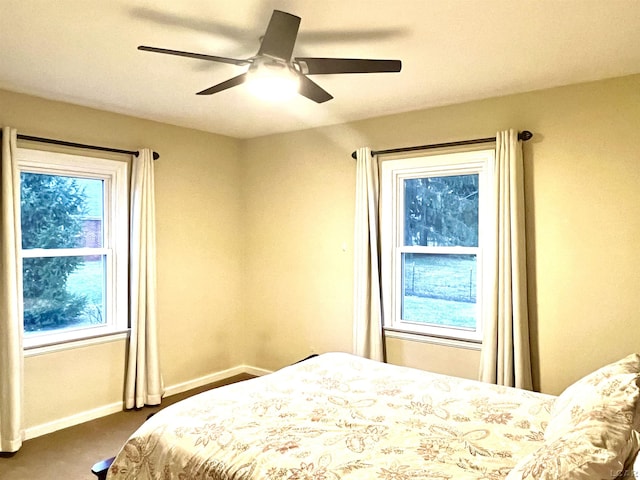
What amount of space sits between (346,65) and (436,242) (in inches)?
83.0

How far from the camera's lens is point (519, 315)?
3314 mm

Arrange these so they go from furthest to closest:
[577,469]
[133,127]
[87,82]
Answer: [133,127] → [87,82] → [577,469]

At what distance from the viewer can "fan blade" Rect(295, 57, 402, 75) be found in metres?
2.20

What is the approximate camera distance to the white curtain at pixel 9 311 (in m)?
3.29

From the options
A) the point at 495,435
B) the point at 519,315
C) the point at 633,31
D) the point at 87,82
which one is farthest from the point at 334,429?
the point at 87,82

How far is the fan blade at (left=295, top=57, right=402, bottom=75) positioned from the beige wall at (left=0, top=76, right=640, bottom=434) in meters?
1.63

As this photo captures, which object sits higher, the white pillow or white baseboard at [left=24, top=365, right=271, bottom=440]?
the white pillow

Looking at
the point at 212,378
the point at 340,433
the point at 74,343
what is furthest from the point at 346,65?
the point at 212,378

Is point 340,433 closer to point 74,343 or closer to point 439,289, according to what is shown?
point 439,289

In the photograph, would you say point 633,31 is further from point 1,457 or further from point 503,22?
point 1,457

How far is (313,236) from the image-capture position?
4.62m

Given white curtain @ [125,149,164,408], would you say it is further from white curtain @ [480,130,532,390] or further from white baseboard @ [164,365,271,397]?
white curtain @ [480,130,532,390]

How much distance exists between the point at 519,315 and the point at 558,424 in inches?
60.7

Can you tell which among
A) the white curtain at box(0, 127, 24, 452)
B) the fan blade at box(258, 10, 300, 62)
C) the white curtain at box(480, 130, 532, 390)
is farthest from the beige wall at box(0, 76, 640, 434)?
the fan blade at box(258, 10, 300, 62)
